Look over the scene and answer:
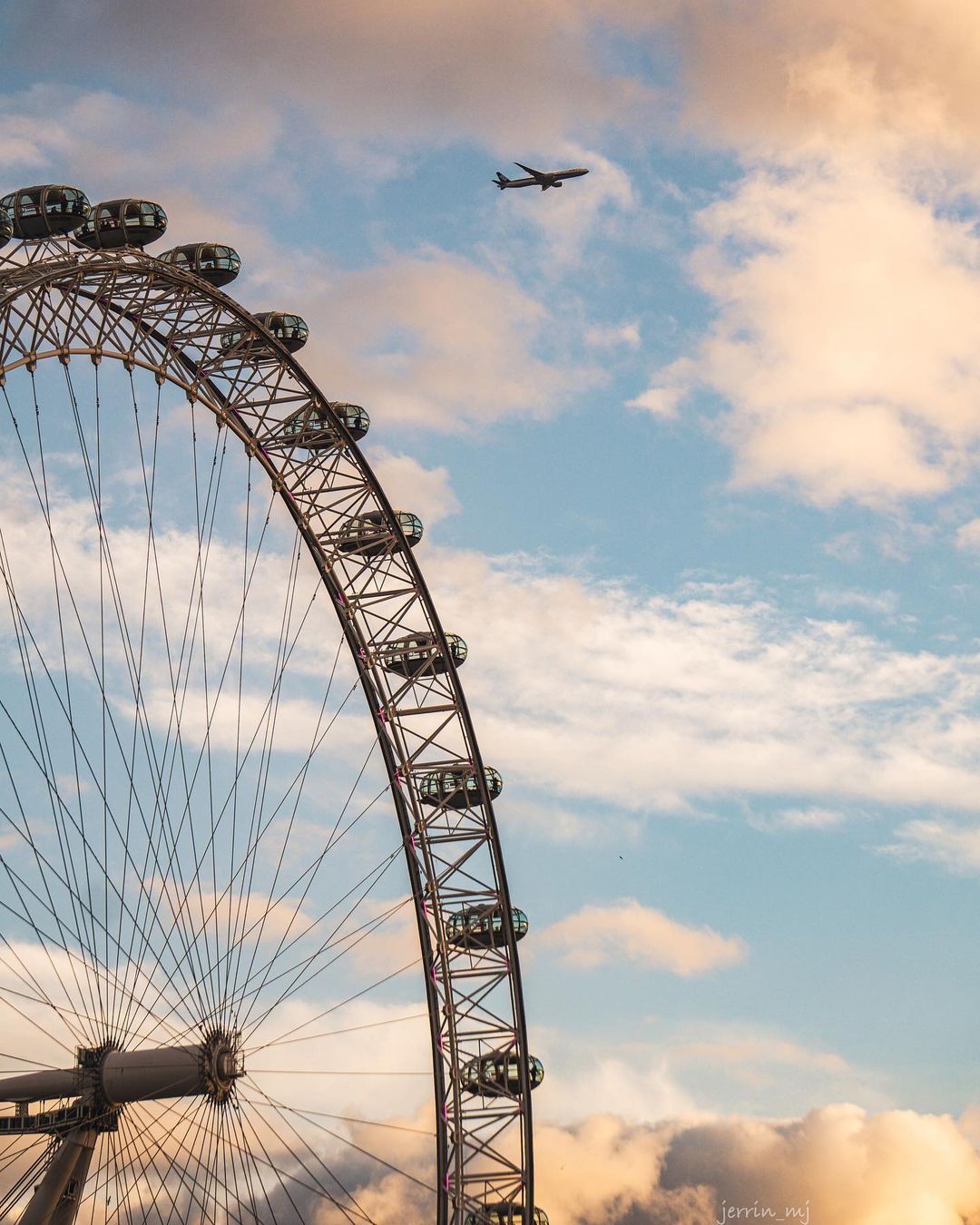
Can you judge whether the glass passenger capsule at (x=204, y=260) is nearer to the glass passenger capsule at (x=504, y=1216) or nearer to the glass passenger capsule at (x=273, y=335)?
A: the glass passenger capsule at (x=273, y=335)

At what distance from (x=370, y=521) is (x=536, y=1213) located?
18.1 meters

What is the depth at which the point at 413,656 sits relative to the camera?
50.9m

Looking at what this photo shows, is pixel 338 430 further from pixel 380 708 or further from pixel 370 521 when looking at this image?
pixel 380 708

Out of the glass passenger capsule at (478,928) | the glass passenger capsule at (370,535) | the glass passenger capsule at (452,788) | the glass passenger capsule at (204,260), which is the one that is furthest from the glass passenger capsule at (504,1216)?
the glass passenger capsule at (204,260)

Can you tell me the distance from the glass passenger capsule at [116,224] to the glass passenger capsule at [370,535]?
10.7m

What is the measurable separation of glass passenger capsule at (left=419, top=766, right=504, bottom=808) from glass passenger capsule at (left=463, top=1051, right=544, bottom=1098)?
21.5ft

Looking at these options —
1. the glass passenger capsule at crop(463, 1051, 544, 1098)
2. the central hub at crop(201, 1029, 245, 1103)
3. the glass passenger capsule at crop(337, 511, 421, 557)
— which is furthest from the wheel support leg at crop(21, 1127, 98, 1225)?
the glass passenger capsule at crop(337, 511, 421, 557)

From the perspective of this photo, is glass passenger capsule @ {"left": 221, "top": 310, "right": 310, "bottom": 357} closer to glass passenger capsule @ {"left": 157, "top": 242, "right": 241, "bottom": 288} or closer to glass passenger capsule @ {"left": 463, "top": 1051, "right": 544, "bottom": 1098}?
glass passenger capsule @ {"left": 157, "top": 242, "right": 241, "bottom": 288}

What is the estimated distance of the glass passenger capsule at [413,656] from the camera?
167 ft

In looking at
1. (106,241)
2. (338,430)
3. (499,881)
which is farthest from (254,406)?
(499,881)

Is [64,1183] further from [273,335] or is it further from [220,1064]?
[273,335]

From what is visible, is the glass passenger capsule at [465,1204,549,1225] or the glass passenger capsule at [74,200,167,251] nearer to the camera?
the glass passenger capsule at [74,200,167,251]

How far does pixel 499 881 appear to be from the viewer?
166ft

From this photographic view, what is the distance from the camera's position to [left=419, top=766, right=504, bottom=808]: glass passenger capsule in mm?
50594
